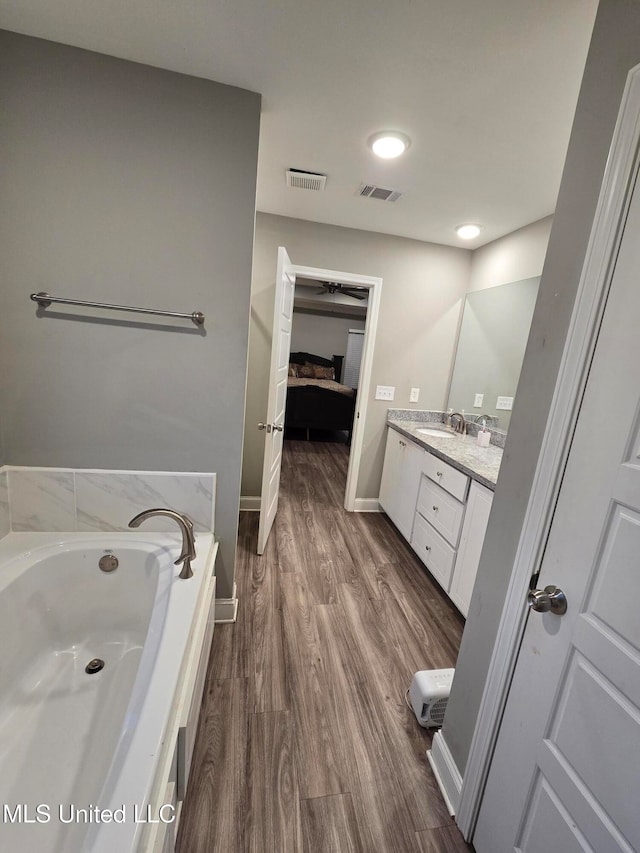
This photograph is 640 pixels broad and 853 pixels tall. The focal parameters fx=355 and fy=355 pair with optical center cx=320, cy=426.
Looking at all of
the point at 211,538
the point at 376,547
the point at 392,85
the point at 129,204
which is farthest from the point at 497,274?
the point at 211,538

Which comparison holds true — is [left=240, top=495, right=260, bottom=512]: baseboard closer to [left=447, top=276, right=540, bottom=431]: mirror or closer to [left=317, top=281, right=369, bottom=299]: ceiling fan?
[left=447, top=276, right=540, bottom=431]: mirror

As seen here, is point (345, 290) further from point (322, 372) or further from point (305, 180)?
point (305, 180)

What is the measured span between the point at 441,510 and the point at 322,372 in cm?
505

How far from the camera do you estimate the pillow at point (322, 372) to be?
6.96m

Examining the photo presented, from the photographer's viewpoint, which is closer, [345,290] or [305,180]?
[305,180]

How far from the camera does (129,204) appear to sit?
1.43 m

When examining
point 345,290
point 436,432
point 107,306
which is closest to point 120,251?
point 107,306

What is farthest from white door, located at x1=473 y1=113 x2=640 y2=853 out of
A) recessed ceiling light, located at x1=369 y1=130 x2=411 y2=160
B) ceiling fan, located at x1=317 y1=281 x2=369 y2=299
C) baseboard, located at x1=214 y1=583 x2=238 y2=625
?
ceiling fan, located at x1=317 y1=281 x2=369 y2=299

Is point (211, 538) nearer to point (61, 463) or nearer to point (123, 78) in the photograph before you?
point (61, 463)

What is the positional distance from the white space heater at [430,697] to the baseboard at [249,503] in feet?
6.38

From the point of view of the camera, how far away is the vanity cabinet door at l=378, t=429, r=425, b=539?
266cm

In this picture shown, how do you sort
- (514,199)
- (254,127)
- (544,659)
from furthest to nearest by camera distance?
1. (514,199)
2. (254,127)
3. (544,659)

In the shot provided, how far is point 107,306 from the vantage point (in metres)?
1.43

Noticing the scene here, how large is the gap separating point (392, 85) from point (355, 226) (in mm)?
1463
